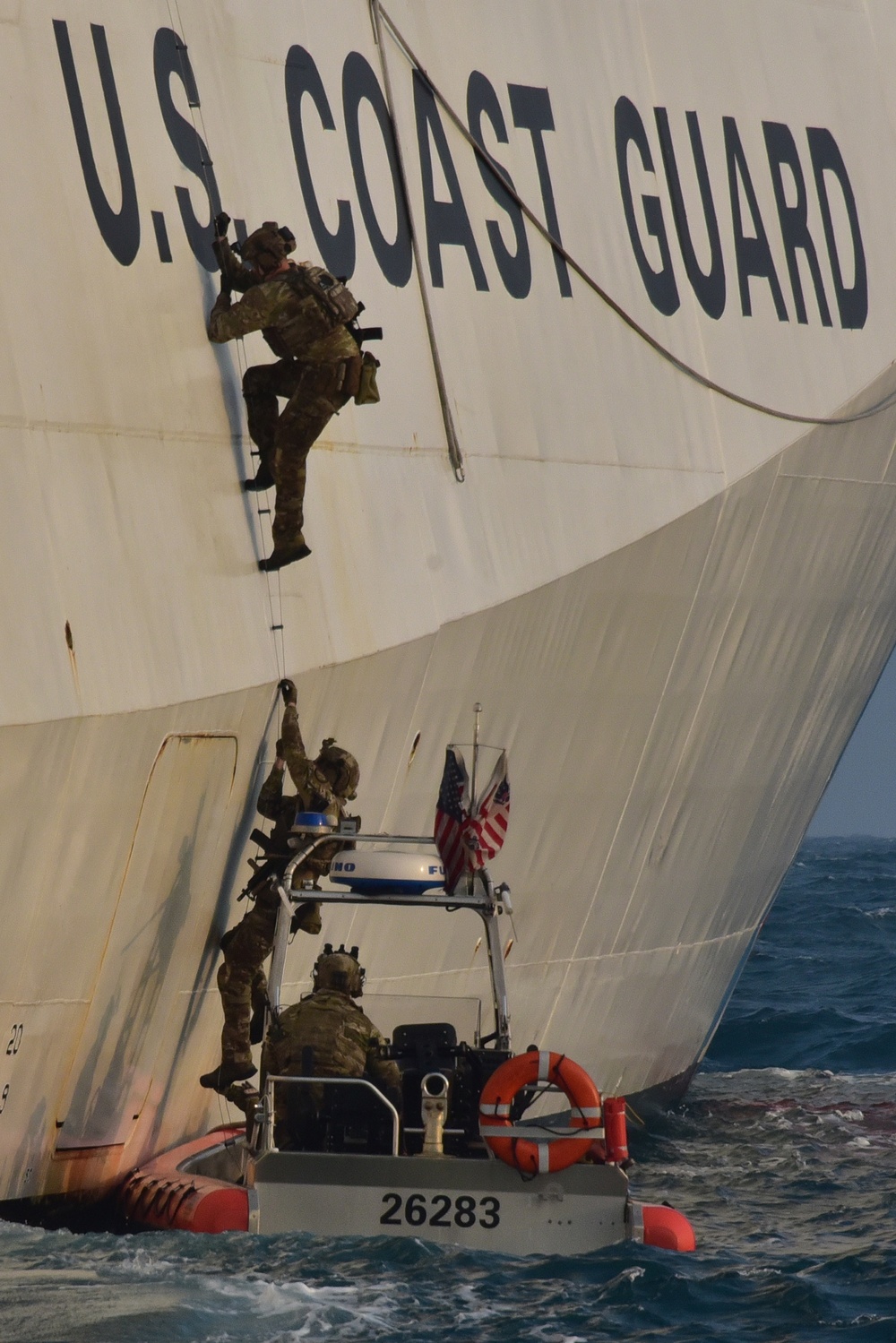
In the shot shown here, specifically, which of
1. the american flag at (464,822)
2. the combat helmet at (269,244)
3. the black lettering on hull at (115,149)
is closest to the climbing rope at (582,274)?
the combat helmet at (269,244)

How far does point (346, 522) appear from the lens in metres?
11.7

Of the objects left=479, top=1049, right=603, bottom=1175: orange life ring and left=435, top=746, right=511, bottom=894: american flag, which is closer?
left=479, top=1049, right=603, bottom=1175: orange life ring

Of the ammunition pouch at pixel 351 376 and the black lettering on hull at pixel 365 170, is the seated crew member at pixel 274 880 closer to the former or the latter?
the ammunition pouch at pixel 351 376

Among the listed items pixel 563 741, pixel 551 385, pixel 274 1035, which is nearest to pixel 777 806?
pixel 563 741

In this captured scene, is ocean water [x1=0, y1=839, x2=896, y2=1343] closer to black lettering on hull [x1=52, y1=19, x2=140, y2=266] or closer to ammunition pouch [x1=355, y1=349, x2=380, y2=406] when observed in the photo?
ammunition pouch [x1=355, y1=349, x2=380, y2=406]

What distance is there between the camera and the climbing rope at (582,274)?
12617 millimetres

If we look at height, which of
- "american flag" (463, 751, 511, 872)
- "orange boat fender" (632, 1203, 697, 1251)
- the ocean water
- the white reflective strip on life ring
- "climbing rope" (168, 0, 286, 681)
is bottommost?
the ocean water

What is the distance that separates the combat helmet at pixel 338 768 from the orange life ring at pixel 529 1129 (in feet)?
7.44

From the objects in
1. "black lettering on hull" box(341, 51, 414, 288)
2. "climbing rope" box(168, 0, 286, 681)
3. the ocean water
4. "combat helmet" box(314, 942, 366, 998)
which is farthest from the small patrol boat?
"black lettering on hull" box(341, 51, 414, 288)

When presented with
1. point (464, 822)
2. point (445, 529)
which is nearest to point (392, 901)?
point (464, 822)

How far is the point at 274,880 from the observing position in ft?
35.4

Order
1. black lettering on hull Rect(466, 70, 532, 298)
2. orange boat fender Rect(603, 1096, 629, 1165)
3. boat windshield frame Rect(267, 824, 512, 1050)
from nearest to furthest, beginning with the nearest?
1. orange boat fender Rect(603, 1096, 629, 1165)
2. boat windshield frame Rect(267, 824, 512, 1050)
3. black lettering on hull Rect(466, 70, 532, 298)

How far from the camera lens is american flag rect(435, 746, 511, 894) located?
35.8ft

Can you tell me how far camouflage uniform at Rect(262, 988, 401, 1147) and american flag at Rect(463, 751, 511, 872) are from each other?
1.14m
